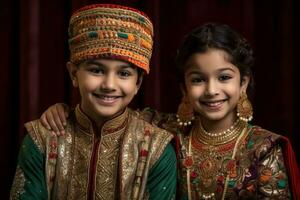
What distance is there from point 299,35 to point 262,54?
0.18 m

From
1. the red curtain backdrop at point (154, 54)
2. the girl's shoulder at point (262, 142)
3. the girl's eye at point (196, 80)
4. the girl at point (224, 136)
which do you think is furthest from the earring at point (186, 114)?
the red curtain backdrop at point (154, 54)

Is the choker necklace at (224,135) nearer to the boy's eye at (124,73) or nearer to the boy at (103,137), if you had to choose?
the boy at (103,137)

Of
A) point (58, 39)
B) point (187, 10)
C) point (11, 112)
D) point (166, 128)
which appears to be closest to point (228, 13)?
point (187, 10)

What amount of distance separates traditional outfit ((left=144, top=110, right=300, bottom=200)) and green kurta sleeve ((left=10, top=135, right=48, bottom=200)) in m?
0.50

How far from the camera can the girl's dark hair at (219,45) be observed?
1.55 meters

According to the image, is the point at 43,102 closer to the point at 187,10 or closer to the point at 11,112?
the point at 11,112

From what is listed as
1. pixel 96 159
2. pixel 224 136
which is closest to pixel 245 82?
pixel 224 136

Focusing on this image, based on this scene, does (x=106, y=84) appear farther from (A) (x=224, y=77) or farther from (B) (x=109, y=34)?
(A) (x=224, y=77)

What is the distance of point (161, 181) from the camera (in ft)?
4.98

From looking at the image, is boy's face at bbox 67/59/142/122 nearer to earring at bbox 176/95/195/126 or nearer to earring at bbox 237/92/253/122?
earring at bbox 176/95/195/126

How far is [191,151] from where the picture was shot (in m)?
1.64

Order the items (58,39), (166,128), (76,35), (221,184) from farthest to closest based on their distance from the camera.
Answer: (58,39) → (166,128) → (221,184) → (76,35)

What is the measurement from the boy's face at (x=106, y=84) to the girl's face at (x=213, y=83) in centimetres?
23

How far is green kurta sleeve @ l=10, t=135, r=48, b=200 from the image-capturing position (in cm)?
142
